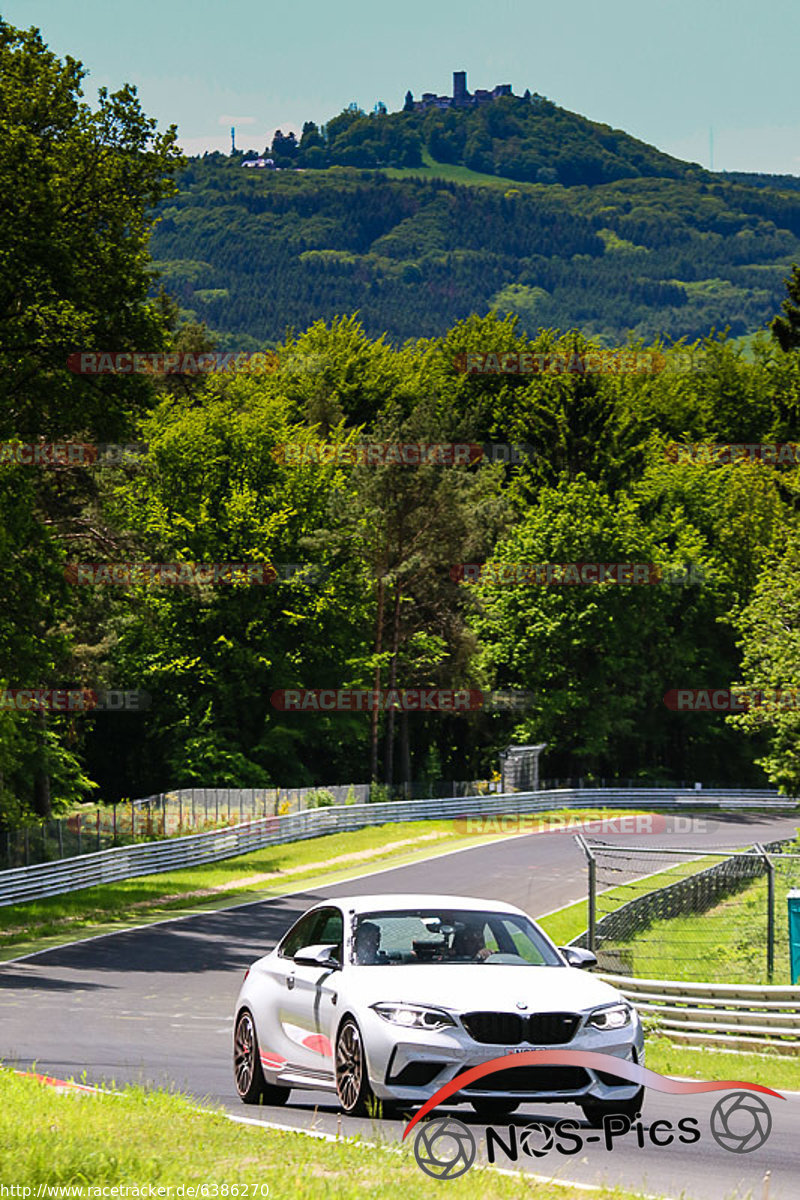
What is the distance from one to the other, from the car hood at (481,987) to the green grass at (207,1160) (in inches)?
33.5

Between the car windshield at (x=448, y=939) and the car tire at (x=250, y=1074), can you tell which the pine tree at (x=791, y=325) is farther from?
the car tire at (x=250, y=1074)

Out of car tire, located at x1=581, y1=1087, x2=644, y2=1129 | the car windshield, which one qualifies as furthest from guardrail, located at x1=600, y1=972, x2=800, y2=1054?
car tire, located at x1=581, y1=1087, x2=644, y2=1129

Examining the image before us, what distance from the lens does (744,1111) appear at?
1227cm

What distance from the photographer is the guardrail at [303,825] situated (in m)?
38.9

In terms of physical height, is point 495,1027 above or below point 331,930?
below

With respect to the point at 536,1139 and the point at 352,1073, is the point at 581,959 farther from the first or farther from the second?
the point at 352,1073

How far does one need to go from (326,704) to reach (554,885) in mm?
32563

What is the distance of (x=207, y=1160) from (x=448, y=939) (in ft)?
10.3

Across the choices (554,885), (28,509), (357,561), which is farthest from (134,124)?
(357,561)

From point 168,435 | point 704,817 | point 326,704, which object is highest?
point 168,435

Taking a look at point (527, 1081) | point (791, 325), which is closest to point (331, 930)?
point (527, 1081)

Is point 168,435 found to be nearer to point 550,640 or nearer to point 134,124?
point 550,640

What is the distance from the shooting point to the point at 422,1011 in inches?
392

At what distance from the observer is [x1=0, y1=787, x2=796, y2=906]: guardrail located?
38.9 m
